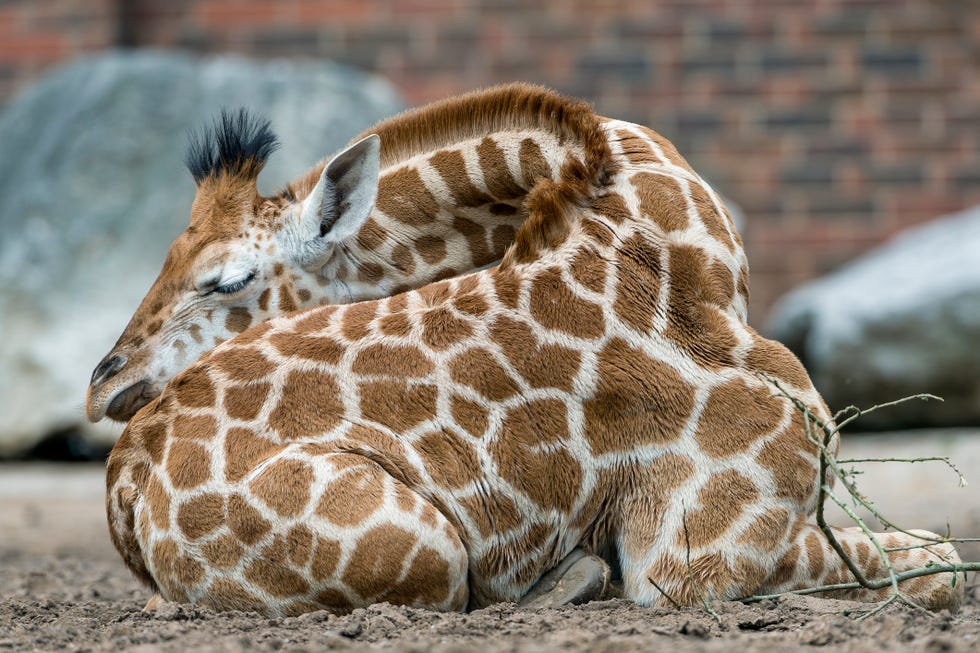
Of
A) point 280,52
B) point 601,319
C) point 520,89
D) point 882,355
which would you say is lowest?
point 882,355

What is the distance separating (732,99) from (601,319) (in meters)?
6.09

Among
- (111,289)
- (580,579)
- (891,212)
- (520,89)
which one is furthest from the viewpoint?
(891,212)

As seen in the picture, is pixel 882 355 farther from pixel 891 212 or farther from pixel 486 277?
pixel 486 277

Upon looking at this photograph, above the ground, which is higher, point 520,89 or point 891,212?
point 520,89

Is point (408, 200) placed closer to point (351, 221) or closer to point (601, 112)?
point (351, 221)

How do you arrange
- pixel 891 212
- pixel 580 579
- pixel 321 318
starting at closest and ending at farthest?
pixel 580 579 < pixel 321 318 < pixel 891 212

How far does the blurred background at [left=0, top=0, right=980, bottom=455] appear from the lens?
808 cm

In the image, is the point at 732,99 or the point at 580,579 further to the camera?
the point at 732,99

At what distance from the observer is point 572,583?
11.0 ft

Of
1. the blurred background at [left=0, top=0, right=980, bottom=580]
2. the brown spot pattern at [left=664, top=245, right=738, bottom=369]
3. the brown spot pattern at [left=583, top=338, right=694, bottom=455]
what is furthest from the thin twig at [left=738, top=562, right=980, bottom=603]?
the blurred background at [left=0, top=0, right=980, bottom=580]

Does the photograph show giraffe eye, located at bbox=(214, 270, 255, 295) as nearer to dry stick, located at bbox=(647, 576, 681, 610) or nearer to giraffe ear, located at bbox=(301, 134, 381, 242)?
giraffe ear, located at bbox=(301, 134, 381, 242)

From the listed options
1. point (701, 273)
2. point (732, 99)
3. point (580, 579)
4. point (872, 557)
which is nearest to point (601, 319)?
point (701, 273)

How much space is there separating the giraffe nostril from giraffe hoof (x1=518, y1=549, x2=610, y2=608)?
140 centimetres

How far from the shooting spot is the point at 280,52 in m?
9.45
